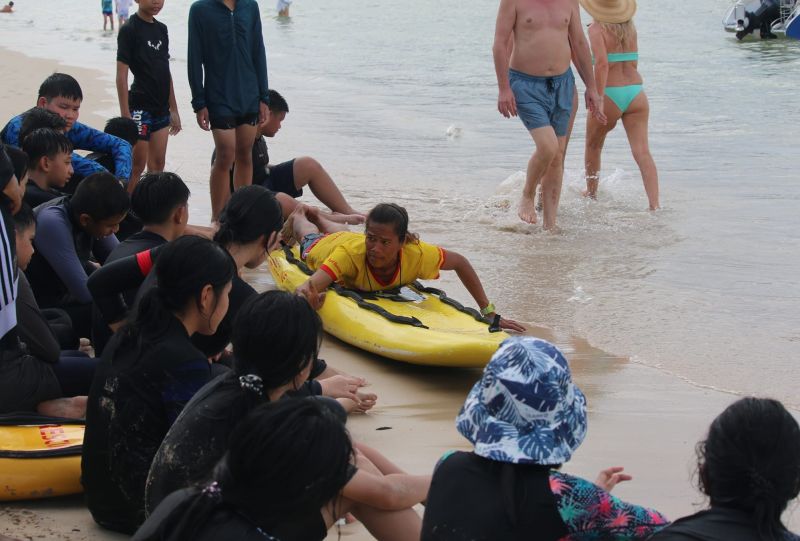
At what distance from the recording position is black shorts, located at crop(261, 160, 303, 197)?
7.74 meters

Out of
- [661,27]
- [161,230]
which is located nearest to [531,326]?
[161,230]

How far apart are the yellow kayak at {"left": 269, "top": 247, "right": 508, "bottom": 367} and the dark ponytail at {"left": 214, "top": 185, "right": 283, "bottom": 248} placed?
42.1 inches

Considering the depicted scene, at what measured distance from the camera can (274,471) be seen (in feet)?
7.07

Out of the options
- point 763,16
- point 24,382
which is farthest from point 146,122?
point 763,16

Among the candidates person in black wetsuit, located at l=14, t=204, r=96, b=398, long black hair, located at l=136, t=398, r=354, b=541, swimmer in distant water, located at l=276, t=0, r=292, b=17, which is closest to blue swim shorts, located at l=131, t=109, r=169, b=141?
person in black wetsuit, located at l=14, t=204, r=96, b=398

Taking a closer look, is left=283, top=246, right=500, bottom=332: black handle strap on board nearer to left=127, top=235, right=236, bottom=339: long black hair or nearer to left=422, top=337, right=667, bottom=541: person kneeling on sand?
left=127, top=235, right=236, bottom=339: long black hair

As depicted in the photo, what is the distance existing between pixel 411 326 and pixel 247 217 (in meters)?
1.31

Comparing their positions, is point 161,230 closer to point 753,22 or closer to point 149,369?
point 149,369

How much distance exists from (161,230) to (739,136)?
10835mm

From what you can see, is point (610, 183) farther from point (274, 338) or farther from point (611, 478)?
point (274, 338)

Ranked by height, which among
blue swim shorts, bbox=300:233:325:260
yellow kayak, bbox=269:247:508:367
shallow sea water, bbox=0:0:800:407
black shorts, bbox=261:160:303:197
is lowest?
shallow sea water, bbox=0:0:800:407

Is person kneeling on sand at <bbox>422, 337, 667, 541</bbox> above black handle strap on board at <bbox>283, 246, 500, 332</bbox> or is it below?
above

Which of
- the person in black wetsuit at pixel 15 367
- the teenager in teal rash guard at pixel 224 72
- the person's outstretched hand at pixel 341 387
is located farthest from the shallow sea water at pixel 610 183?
the person in black wetsuit at pixel 15 367

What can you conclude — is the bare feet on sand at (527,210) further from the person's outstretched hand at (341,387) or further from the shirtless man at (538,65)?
the person's outstretched hand at (341,387)
